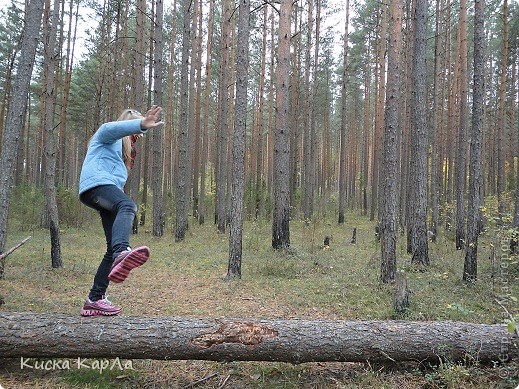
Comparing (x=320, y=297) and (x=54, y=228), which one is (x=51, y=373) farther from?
(x=54, y=228)

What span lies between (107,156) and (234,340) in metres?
2.17

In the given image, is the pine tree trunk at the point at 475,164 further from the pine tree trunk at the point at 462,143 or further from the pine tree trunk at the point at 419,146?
the pine tree trunk at the point at 462,143

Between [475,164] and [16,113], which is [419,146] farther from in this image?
[16,113]

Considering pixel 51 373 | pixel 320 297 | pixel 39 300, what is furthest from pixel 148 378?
pixel 320 297

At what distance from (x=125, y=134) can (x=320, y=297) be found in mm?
4606

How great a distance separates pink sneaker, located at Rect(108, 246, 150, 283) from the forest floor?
3.80ft

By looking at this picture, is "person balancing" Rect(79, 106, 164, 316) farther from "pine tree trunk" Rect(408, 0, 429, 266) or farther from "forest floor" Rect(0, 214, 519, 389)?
"pine tree trunk" Rect(408, 0, 429, 266)

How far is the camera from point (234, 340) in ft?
12.3

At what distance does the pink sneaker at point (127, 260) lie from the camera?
10.9 ft

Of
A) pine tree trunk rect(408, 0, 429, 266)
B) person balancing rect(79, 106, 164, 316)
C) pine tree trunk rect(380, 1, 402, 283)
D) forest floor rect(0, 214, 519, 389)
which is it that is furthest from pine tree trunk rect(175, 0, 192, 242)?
person balancing rect(79, 106, 164, 316)

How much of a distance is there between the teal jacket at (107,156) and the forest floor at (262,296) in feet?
6.14

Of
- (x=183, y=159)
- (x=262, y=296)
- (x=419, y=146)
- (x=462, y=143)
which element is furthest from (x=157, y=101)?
(x=462, y=143)

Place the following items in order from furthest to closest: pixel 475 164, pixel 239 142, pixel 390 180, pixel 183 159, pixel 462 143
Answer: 1. pixel 183 159
2. pixel 462 143
3. pixel 239 142
4. pixel 390 180
5. pixel 475 164

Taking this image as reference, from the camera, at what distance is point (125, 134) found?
361 centimetres
